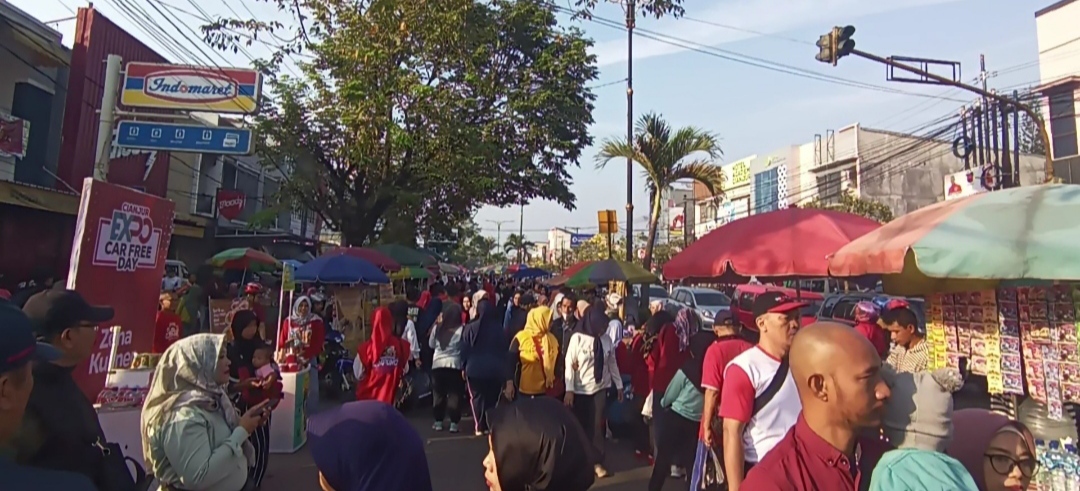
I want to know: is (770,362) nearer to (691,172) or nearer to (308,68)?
(691,172)

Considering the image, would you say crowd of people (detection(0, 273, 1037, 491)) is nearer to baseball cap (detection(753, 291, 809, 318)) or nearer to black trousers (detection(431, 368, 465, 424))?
baseball cap (detection(753, 291, 809, 318))

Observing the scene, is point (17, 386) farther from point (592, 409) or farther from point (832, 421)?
point (592, 409)

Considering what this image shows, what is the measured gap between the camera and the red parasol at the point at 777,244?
525 centimetres

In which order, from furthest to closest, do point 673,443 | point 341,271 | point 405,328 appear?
point 341,271 → point 405,328 → point 673,443

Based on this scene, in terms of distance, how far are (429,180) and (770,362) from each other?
1332 cm

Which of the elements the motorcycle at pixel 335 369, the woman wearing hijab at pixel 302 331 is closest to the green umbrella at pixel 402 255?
the motorcycle at pixel 335 369

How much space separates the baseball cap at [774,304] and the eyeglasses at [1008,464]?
1.29m

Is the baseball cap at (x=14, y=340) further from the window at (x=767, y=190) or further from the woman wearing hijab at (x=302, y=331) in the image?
the window at (x=767, y=190)

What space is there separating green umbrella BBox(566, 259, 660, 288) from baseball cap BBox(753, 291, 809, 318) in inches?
268

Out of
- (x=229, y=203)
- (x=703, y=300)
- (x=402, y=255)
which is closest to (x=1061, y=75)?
(x=703, y=300)

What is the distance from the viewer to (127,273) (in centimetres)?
466

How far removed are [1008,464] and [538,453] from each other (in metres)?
1.53

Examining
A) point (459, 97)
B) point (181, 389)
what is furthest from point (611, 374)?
point (459, 97)

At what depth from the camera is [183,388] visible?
295cm
